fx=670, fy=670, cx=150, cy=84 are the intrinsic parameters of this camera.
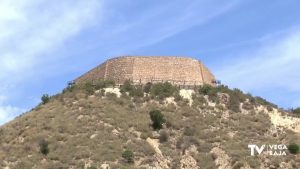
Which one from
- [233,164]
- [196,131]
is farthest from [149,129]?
[233,164]

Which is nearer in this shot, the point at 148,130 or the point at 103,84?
the point at 148,130

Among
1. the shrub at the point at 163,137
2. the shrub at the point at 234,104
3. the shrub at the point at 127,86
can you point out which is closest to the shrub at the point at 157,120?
the shrub at the point at 163,137

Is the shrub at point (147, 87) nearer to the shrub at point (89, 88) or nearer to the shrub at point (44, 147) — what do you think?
the shrub at point (89, 88)

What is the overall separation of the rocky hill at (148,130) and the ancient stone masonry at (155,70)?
1.27 m

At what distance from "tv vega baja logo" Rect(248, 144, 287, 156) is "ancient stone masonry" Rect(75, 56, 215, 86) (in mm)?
11515

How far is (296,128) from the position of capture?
46094 millimetres

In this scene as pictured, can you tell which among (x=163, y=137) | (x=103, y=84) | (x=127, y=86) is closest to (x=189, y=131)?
(x=163, y=137)

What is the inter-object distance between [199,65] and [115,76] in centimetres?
663

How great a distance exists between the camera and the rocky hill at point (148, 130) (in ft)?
128

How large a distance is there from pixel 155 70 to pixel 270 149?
1372 centimetres

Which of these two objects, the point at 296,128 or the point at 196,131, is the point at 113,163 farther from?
the point at 296,128

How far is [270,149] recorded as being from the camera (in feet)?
130

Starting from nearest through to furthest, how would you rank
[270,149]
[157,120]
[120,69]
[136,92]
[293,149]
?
[293,149]
[270,149]
[157,120]
[136,92]
[120,69]

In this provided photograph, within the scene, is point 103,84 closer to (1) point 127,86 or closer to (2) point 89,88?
(2) point 89,88
